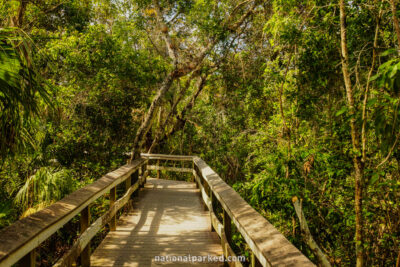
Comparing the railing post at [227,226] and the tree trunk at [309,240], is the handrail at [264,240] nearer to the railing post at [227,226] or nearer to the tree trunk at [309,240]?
the railing post at [227,226]

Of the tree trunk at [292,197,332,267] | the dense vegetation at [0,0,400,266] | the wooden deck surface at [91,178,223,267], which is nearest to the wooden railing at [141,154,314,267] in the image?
the wooden deck surface at [91,178,223,267]

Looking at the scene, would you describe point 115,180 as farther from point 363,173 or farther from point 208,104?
point 208,104

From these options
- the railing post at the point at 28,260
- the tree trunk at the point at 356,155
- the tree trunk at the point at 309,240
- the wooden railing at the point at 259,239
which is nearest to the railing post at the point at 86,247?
the railing post at the point at 28,260

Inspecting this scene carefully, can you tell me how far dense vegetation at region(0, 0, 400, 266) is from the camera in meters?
2.85

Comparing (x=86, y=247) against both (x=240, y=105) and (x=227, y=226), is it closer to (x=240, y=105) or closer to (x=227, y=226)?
(x=227, y=226)

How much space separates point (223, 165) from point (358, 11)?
866 cm

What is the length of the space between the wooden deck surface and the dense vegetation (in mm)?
1218

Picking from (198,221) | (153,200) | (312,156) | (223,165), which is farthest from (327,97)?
(223,165)

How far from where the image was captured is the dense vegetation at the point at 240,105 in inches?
112

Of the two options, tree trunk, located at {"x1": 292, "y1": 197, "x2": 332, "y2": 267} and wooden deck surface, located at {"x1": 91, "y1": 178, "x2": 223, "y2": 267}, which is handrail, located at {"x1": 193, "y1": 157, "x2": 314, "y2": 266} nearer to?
wooden deck surface, located at {"x1": 91, "y1": 178, "x2": 223, "y2": 267}

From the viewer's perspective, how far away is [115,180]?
12.7ft

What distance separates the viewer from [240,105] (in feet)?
30.7

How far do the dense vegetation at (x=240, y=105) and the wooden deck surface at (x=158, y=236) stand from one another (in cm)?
122

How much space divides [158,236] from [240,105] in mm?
6335
